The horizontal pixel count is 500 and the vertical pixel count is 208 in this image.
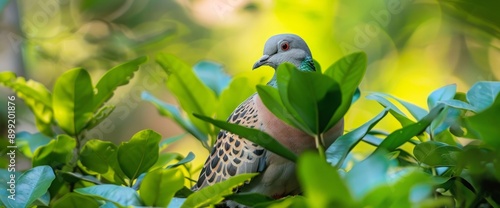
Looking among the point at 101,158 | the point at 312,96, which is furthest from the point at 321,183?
the point at 101,158

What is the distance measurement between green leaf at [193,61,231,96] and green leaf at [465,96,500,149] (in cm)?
55

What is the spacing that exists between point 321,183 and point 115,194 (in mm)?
268

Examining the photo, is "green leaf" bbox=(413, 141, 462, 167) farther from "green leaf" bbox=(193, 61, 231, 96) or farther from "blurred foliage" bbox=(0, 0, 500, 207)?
"green leaf" bbox=(193, 61, 231, 96)

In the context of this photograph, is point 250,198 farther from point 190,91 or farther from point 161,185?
point 190,91

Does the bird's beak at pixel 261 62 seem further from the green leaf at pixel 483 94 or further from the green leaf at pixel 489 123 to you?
the green leaf at pixel 489 123

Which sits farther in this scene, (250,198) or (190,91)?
(190,91)

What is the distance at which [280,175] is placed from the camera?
0.90 meters

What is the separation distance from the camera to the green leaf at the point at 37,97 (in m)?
1.01

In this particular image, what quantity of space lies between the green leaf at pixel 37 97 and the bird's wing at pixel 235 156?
0.26m

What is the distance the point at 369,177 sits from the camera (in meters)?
0.50

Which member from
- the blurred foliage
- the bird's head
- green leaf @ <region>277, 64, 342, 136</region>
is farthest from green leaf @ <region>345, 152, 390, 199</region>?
the bird's head

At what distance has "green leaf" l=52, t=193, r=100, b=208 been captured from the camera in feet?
2.19

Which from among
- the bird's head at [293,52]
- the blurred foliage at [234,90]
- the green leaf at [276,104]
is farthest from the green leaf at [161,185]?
the bird's head at [293,52]

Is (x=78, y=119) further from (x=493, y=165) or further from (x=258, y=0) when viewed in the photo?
(x=258, y=0)
